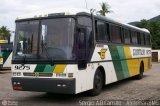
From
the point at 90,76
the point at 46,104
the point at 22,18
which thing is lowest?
the point at 46,104

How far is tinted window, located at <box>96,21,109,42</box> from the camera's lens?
1336cm

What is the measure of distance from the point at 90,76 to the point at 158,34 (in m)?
58.4

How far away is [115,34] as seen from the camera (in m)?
15.6

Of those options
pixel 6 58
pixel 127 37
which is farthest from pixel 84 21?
pixel 6 58

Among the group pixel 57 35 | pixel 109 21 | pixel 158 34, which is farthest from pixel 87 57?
pixel 158 34

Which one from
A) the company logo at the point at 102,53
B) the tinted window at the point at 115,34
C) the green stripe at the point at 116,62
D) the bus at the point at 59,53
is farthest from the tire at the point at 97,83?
the tinted window at the point at 115,34

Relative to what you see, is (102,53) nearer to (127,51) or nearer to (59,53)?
(59,53)

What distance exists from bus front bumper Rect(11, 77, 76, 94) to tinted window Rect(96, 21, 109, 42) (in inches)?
110

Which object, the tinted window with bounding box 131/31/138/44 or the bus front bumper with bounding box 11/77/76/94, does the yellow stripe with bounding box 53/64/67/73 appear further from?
the tinted window with bounding box 131/31/138/44

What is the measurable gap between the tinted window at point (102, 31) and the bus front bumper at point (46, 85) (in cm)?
280

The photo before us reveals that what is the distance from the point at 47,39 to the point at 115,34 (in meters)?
4.78

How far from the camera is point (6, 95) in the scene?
13.4 meters

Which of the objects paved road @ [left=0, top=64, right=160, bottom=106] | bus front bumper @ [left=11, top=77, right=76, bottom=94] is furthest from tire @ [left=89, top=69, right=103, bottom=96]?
bus front bumper @ [left=11, top=77, right=76, bottom=94]

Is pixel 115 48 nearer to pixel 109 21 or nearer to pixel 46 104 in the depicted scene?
pixel 109 21
